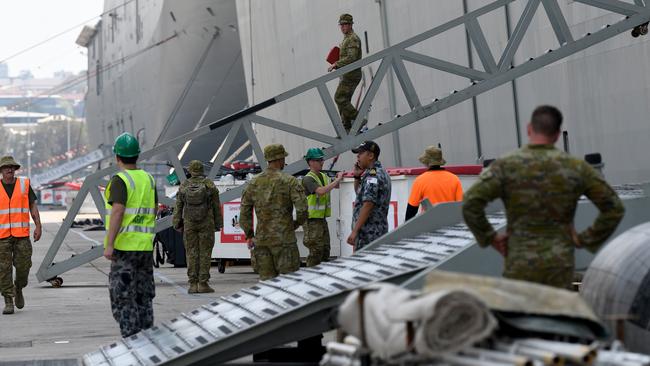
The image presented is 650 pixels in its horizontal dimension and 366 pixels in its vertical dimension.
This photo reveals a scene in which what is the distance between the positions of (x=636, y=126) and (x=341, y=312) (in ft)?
33.3

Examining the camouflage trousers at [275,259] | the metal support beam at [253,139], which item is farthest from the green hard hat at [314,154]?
the camouflage trousers at [275,259]

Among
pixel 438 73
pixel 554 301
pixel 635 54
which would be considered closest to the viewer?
pixel 554 301

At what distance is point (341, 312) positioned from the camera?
6309mm

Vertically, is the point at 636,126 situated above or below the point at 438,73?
below

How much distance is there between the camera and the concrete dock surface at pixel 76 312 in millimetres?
11578

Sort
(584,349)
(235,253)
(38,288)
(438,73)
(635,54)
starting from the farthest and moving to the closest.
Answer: (438,73)
(235,253)
(38,288)
(635,54)
(584,349)

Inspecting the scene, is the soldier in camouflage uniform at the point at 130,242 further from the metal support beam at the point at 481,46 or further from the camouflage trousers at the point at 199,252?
the camouflage trousers at the point at 199,252

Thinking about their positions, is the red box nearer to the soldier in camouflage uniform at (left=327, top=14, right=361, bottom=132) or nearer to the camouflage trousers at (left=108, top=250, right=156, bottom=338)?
the soldier in camouflage uniform at (left=327, top=14, right=361, bottom=132)

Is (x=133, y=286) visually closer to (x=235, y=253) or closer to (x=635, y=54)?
(x=635, y=54)

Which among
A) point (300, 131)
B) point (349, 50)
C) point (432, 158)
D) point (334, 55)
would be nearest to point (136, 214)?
point (432, 158)

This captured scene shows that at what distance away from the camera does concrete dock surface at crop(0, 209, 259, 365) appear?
11578 millimetres

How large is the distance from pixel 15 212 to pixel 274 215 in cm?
420

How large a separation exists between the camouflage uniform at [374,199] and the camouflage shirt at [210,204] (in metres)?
4.88

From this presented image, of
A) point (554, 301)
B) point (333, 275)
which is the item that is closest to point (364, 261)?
point (333, 275)
